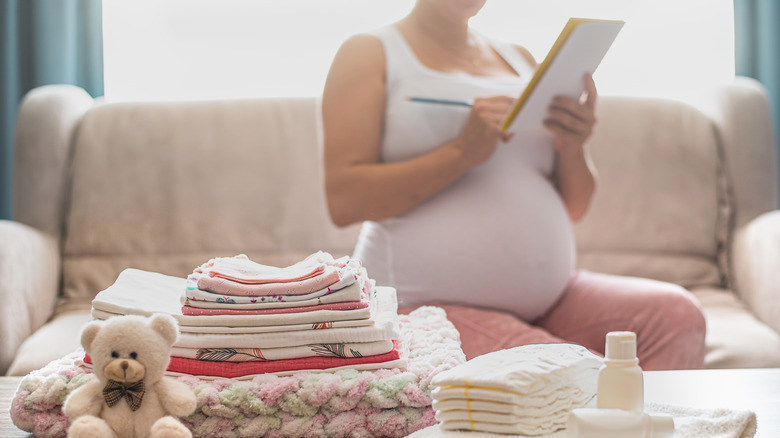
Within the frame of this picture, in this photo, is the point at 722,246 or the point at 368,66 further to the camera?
the point at 722,246

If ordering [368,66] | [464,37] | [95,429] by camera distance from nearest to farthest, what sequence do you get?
[95,429] < [368,66] < [464,37]

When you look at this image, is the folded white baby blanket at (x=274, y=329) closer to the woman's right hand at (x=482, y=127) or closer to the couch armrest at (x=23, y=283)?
the woman's right hand at (x=482, y=127)

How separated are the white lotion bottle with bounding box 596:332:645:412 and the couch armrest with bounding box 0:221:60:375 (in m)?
1.37

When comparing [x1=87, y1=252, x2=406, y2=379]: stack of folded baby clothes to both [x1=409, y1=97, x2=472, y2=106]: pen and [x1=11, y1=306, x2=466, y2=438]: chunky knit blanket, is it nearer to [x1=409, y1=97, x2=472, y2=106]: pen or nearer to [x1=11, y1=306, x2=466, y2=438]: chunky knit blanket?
[x1=11, y1=306, x2=466, y2=438]: chunky knit blanket

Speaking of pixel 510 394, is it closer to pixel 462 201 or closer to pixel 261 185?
pixel 462 201

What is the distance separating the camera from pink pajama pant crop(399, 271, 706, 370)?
3.70ft

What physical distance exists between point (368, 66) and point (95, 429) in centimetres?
82

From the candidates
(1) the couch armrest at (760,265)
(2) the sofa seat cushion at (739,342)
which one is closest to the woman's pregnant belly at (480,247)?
(2) the sofa seat cushion at (739,342)

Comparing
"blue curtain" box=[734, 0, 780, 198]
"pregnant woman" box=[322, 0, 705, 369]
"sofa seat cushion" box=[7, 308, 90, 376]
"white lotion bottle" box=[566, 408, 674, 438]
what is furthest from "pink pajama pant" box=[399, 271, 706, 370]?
"blue curtain" box=[734, 0, 780, 198]

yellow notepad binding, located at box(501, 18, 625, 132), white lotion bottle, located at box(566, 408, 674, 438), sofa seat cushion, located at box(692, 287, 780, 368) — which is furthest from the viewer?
sofa seat cushion, located at box(692, 287, 780, 368)

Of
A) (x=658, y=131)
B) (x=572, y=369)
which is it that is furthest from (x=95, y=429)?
(x=658, y=131)

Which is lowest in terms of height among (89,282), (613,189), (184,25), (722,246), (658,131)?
(89,282)

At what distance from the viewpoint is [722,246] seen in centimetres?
196

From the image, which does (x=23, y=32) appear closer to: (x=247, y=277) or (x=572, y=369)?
(x=247, y=277)
